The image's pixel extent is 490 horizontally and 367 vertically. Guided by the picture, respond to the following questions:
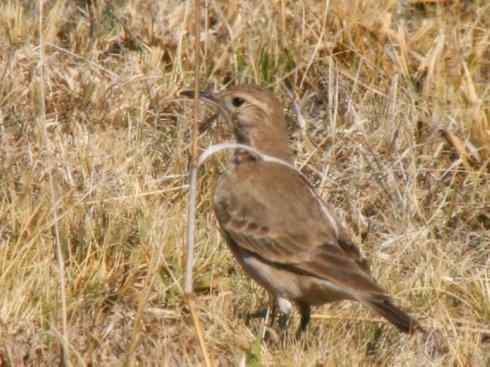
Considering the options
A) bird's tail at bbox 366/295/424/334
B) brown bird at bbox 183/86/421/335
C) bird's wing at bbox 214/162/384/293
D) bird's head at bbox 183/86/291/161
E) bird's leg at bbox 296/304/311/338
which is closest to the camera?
bird's tail at bbox 366/295/424/334

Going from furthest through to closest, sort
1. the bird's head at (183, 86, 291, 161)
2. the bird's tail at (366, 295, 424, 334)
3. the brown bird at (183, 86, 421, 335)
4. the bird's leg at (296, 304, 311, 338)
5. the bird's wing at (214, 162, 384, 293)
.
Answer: the bird's head at (183, 86, 291, 161), the bird's leg at (296, 304, 311, 338), the bird's wing at (214, 162, 384, 293), the brown bird at (183, 86, 421, 335), the bird's tail at (366, 295, 424, 334)

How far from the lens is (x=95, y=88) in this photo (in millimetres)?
7762

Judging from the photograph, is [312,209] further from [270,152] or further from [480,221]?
[480,221]

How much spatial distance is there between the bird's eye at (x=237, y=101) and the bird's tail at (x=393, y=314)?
5.55 feet

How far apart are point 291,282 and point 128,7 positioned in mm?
3052

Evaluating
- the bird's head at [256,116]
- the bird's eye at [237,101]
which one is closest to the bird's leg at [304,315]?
the bird's head at [256,116]

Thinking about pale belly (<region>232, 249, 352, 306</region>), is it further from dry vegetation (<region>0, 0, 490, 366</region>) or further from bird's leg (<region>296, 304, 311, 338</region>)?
dry vegetation (<region>0, 0, 490, 366</region>)

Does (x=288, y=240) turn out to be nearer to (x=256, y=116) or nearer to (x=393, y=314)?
(x=393, y=314)

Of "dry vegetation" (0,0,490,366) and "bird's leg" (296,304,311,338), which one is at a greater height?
"dry vegetation" (0,0,490,366)

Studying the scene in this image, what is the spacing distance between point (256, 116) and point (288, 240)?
990 mm

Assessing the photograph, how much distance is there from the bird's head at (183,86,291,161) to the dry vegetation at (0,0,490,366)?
509 mm

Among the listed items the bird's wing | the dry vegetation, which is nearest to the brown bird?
the bird's wing

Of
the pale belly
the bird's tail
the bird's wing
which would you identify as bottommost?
the pale belly

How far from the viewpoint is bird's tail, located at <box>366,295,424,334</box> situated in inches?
218
